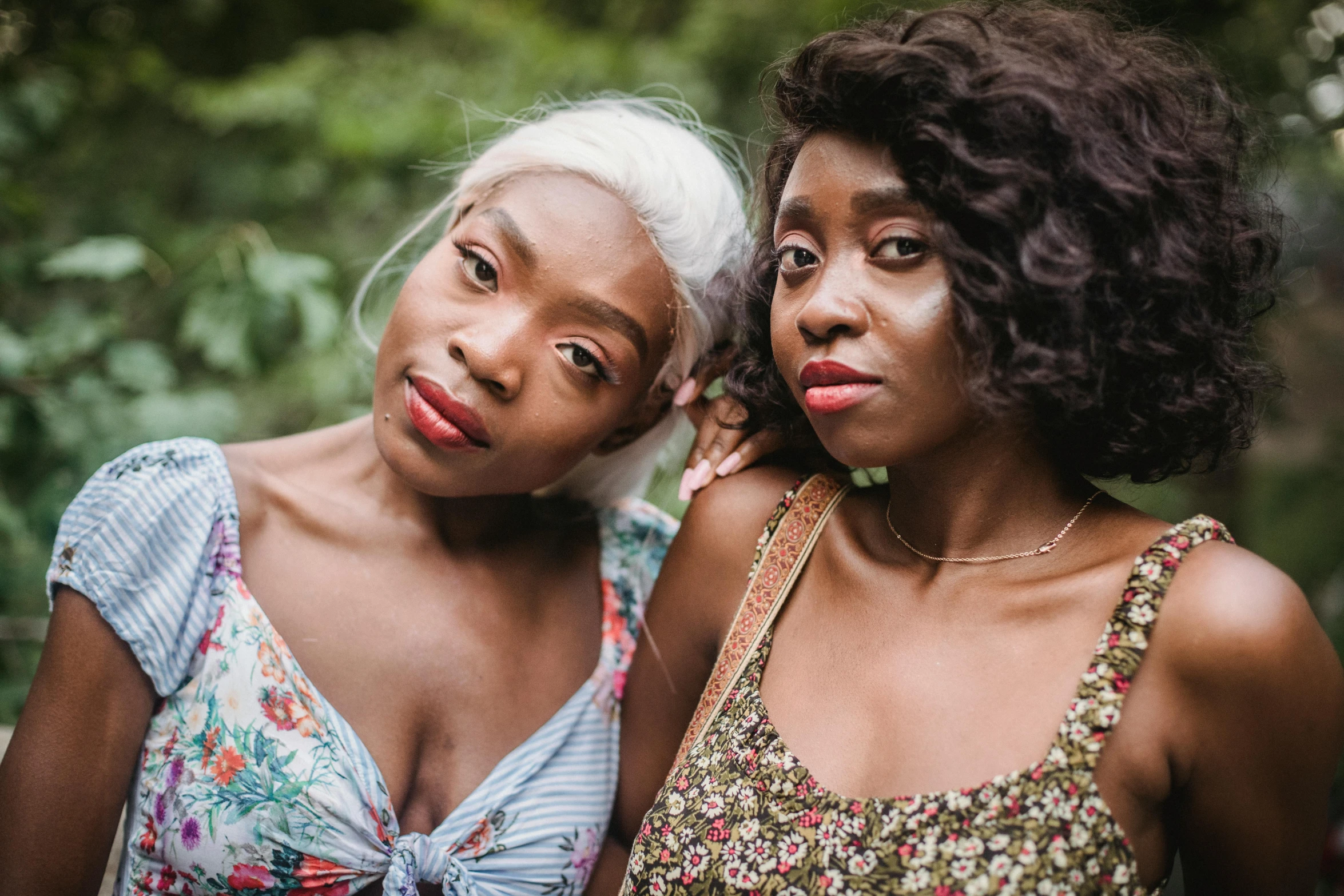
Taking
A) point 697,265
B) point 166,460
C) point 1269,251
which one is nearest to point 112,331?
point 166,460

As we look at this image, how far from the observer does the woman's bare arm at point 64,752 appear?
1528mm

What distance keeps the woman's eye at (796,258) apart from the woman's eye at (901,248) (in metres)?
0.11

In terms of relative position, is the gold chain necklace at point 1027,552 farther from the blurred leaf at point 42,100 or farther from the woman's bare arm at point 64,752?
the blurred leaf at point 42,100

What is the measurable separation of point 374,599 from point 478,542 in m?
0.23

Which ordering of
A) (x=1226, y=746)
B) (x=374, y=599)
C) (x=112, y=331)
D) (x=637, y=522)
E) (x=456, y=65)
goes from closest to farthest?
(x=1226, y=746) → (x=374, y=599) → (x=637, y=522) → (x=112, y=331) → (x=456, y=65)

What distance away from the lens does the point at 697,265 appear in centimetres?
181

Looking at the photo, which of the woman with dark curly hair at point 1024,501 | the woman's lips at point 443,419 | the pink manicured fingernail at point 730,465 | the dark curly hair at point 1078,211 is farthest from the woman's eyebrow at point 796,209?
the woman's lips at point 443,419

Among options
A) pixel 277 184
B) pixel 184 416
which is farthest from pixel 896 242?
pixel 277 184

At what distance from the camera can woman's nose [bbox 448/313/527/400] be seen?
162 cm

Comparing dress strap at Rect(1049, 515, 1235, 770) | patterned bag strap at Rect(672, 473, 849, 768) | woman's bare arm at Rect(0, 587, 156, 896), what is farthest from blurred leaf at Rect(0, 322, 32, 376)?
dress strap at Rect(1049, 515, 1235, 770)

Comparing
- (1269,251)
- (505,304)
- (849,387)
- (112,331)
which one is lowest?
(112,331)

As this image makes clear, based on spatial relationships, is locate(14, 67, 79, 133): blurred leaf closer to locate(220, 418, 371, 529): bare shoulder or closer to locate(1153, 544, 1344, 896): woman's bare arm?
locate(220, 418, 371, 529): bare shoulder

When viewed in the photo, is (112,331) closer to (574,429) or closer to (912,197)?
(574,429)

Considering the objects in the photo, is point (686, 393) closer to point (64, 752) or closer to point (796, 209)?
point (796, 209)
